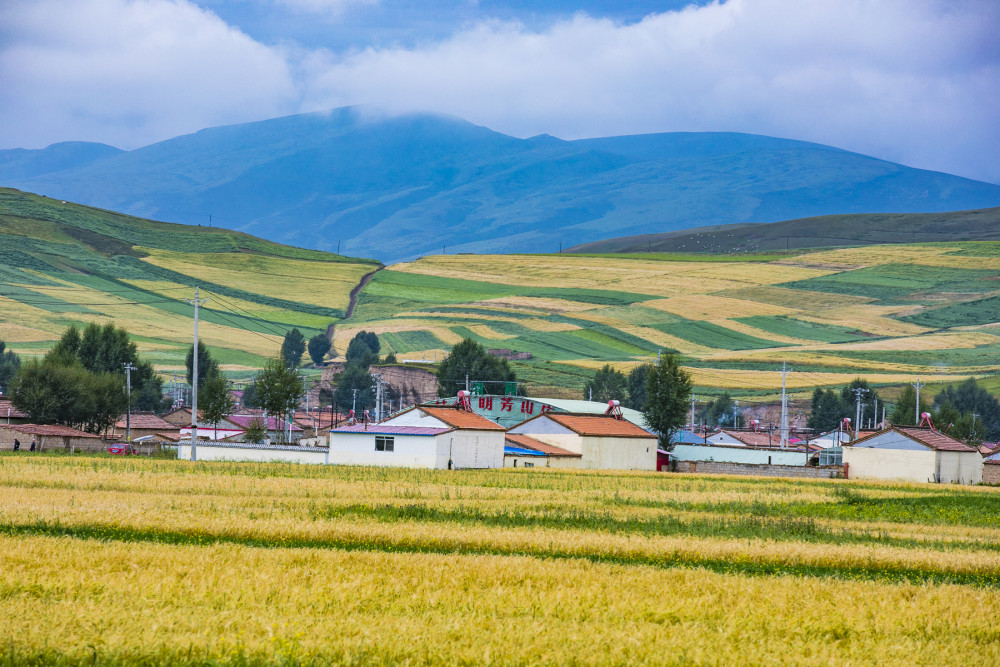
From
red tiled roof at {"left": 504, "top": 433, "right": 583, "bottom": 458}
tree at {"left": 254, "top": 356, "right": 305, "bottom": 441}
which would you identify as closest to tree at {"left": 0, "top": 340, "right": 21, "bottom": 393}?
tree at {"left": 254, "top": 356, "right": 305, "bottom": 441}

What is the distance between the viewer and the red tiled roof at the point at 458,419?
71.7 metres

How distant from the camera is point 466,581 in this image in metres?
20.3

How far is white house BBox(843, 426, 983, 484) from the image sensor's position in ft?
239

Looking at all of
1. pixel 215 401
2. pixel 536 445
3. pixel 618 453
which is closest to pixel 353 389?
pixel 215 401

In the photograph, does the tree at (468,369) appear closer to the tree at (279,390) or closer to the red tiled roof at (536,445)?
the tree at (279,390)

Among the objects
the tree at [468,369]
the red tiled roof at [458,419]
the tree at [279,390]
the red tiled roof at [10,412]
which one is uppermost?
the tree at [468,369]

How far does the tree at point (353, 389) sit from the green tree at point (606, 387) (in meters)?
30.0

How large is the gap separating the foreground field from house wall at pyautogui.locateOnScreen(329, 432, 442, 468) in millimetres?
28431

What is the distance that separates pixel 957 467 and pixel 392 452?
3669 centimetres

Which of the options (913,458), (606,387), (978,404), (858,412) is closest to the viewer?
(913,458)

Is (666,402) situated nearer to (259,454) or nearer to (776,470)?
(776,470)

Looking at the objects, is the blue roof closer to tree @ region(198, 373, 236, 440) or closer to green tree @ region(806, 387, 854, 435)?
tree @ region(198, 373, 236, 440)

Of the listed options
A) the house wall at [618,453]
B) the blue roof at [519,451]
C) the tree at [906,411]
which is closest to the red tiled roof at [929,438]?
the house wall at [618,453]

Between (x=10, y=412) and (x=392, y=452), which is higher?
(x=10, y=412)
